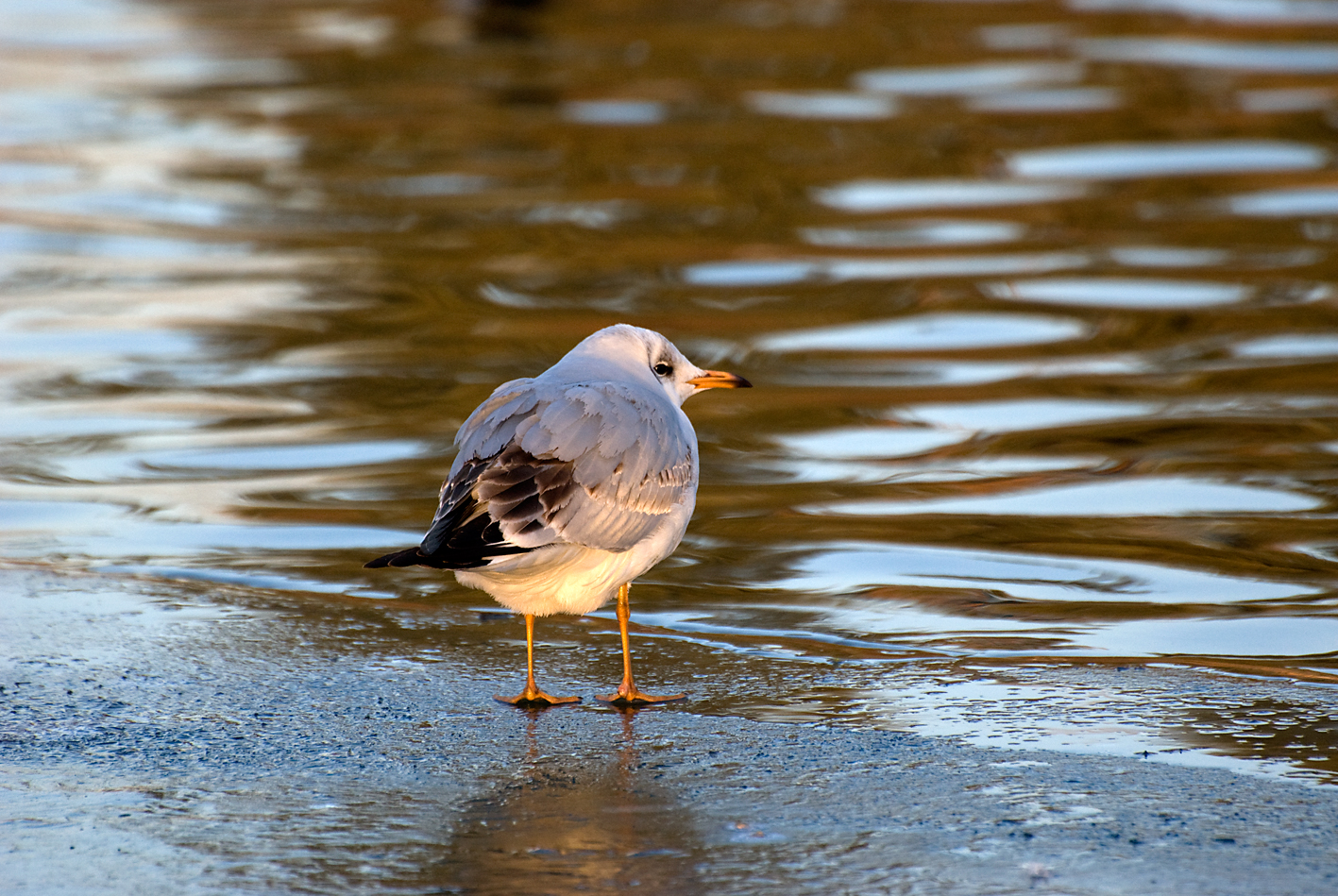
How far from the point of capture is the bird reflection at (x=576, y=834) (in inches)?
150

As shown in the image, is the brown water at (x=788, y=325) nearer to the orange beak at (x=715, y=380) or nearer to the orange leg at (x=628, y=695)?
the orange leg at (x=628, y=695)

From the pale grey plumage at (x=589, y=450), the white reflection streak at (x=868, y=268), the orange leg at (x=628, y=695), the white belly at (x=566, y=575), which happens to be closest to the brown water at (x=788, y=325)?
the white reflection streak at (x=868, y=268)

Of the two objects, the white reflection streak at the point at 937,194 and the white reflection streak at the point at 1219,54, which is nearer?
the white reflection streak at the point at 937,194

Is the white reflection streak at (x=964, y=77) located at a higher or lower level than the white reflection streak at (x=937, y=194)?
higher

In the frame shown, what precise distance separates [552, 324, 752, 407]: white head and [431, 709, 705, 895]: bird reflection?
1355 mm

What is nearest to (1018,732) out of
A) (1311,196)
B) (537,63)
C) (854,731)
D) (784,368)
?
(854,731)

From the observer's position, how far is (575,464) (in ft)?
16.9

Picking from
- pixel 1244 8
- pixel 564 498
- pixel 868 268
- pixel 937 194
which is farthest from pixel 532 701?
pixel 1244 8

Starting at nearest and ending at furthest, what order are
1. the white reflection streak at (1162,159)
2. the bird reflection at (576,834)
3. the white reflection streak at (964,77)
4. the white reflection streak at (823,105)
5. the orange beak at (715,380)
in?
1. the bird reflection at (576,834)
2. the orange beak at (715,380)
3. the white reflection streak at (1162,159)
4. the white reflection streak at (823,105)
5. the white reflection streak at (964,77)

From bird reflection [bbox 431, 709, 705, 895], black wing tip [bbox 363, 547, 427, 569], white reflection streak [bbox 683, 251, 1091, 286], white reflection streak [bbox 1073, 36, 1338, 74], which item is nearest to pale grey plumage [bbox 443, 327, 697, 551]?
black wing tip [bbox 363, 547, 427, 569]

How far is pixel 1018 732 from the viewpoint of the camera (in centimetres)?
481

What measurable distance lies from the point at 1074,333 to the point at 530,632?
575cm

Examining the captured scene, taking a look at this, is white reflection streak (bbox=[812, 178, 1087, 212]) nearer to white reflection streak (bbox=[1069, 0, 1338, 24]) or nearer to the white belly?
white reflection streak (bbox=[1069, 0, 1338, 24])

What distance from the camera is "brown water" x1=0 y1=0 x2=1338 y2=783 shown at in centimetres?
606
